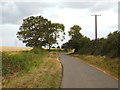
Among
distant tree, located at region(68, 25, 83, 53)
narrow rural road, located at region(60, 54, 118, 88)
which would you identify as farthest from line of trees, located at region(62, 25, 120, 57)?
narrow rural road, located at region(60, 54, 118, 88)

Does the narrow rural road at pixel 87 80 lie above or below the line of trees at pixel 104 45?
below

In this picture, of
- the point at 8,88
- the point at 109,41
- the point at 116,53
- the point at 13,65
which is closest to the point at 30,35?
the point at 109,41

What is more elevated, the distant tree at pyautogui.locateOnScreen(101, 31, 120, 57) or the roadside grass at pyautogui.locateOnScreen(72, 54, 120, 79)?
the distant tree at pyautogui.locateOnScreen(101, 31, 120, 57)

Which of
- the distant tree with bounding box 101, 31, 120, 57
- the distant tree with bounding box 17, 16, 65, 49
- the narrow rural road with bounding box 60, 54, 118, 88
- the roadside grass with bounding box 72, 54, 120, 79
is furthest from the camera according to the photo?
the distant tree with bounding box 17, 16, 65, 49

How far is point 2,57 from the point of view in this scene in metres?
21.9

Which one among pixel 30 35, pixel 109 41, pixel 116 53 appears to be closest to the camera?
pixel 116 53

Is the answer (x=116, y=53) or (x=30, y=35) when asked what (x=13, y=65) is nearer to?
(x=116, y=53)

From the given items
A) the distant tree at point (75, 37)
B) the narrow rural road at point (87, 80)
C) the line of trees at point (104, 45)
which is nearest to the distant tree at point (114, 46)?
the line of trees at point (104, 45)

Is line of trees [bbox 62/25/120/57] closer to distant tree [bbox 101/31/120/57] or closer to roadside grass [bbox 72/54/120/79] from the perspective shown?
distant tree [bbox 101/31/120/57]

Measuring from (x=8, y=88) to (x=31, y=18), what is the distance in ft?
188

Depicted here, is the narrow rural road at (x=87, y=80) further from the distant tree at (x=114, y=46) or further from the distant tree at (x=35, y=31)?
the distant tree at (x=35, y=31)

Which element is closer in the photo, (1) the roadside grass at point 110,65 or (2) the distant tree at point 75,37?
(1) the roadside grass at point 110,65

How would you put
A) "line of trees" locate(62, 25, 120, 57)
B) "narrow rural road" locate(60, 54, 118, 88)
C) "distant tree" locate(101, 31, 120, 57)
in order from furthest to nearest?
"line of trees" locate(62, 25, 120, 57), "distant tree" locate(101, 31, 120, 57), "narrow rural road" locate(60, 54, 118, 88)

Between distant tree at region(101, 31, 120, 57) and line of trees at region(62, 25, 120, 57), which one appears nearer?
distant tree at region(101, 31, 120, 57)
